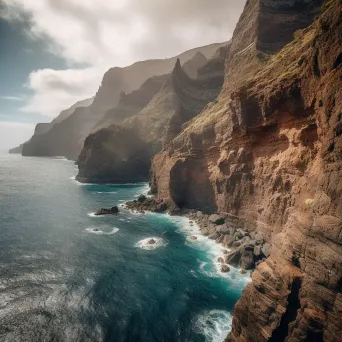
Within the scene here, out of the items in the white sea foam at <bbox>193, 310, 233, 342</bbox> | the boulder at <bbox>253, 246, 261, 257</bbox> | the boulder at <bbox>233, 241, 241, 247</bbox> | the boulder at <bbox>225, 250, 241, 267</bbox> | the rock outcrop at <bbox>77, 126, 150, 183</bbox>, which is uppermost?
the rock outcrop at <bbox>77, 126, 150, 183</bbox>

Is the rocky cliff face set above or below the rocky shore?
above

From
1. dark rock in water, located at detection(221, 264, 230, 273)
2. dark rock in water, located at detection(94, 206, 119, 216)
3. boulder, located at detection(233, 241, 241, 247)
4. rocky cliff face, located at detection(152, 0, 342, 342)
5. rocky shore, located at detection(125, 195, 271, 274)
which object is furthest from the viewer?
dark rock in water, located at detection(94, 206, 119, 216)

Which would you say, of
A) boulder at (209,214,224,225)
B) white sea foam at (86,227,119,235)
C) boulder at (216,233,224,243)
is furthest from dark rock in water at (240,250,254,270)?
white sea foam at (86,227,119,235)

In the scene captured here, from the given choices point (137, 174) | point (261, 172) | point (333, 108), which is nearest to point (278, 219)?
point (261, 172)

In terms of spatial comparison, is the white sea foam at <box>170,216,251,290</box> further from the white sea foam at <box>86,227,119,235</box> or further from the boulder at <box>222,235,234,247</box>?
the white sea foam at <box>86,227,119,235</box>

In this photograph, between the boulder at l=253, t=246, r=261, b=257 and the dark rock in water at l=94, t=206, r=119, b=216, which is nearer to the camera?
the boulder at l=253, t=246, r=261, b=257

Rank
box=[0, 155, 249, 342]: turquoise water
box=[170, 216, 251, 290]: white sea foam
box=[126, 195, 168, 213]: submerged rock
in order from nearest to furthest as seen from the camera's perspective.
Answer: box=[0, 155, 249, 342]: turquoise water < box=[170, 216, 251, 290]: white sea foam < box=[126, 195, 168, 213]: submerged rock

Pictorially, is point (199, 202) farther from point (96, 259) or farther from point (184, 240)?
point (96, 259)
